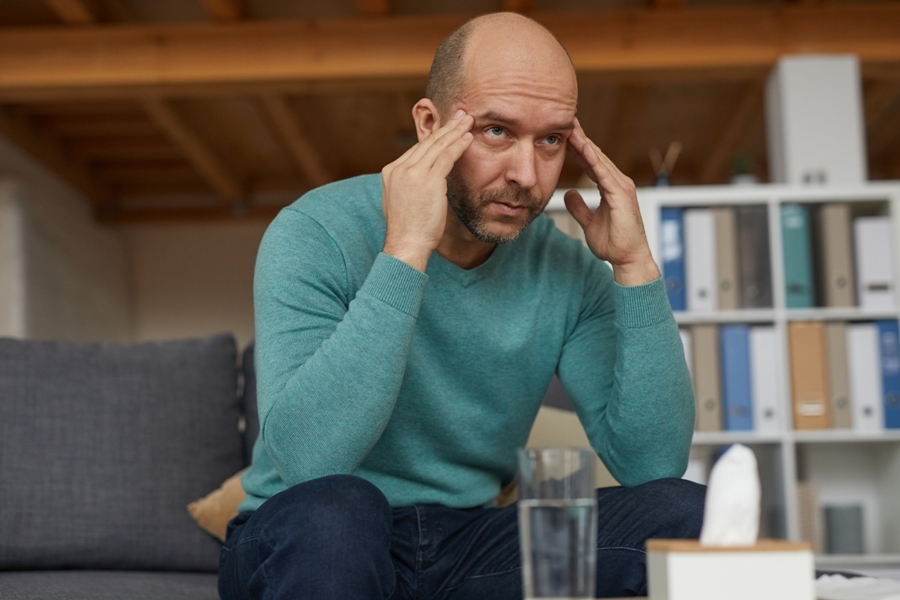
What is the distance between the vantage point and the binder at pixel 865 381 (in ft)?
10.2

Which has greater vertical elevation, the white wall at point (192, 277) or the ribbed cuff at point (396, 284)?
the white wall at point (192, 277)

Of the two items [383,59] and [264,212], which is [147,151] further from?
[383,59]

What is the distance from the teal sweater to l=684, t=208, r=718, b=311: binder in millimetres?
1731

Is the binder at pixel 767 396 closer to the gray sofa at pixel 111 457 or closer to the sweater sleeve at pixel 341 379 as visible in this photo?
the gray sofa at pixel 111 457

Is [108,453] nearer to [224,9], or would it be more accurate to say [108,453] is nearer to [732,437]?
[732,437]

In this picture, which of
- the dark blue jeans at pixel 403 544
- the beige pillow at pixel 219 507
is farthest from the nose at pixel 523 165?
the beige pillow at pixel 219 507

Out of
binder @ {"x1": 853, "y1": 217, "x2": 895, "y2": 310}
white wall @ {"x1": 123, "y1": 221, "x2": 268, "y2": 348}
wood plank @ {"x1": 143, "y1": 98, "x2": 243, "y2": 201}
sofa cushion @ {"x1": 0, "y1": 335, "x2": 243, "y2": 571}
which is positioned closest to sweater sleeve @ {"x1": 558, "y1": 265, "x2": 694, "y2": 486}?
sofa cushion @ {"x1": 0, "y1": 335, "x2": 243, "y2": 571}

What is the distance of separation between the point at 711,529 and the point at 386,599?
0.40 m

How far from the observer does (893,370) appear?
3.12m

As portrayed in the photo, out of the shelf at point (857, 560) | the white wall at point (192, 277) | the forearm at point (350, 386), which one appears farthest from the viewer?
the white wall at point (192, 277)

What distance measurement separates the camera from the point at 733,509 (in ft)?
2.47

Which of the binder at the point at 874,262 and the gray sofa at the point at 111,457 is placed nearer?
the gray sofa at the point at 111,457

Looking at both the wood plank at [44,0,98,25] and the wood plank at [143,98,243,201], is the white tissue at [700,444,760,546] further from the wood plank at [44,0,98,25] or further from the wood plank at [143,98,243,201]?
the wood plank at [143,98,243,201]

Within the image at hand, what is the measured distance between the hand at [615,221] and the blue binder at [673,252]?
181 cm
